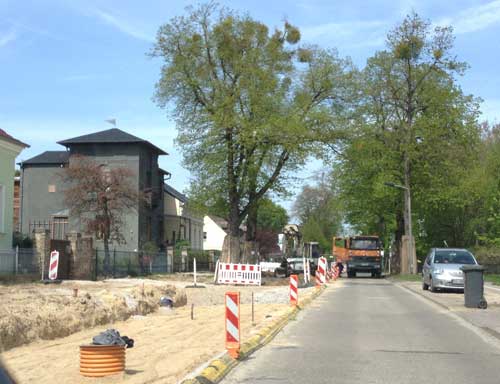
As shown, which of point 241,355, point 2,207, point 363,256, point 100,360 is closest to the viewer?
point 100,360

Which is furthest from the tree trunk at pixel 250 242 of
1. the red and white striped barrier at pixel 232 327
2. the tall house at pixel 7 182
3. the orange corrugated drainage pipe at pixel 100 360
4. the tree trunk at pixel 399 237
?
the orange corrugated drainage pipe at pixel 100 360

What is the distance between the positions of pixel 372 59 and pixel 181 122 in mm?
17867

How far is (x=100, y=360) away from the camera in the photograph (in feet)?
30.0

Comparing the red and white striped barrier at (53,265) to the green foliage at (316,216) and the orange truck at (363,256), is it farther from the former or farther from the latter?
the green foliage at (316,216)

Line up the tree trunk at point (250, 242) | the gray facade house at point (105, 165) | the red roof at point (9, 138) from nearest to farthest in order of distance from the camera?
the red roof at point (9, 138)
the tree trunk at point (250, 242)
the gray facade house at point (105, 165)

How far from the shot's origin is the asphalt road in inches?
376

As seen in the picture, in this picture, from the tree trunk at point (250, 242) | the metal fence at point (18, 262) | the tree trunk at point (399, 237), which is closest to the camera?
the metal fence at point (18, 262)

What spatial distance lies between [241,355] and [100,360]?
2.62m

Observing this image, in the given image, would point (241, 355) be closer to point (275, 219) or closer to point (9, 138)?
point (9, 138)

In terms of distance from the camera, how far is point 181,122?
1734 inches

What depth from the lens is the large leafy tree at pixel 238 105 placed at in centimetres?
4141

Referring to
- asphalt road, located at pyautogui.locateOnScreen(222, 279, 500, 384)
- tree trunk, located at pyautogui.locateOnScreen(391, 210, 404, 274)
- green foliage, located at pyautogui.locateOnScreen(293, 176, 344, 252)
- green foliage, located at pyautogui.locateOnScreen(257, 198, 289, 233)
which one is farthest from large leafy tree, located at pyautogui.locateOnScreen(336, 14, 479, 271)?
green foliage, located at pyautogui.locateOnScreen(257, 198, 289, 233)

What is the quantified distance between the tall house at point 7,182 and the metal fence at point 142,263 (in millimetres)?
5675

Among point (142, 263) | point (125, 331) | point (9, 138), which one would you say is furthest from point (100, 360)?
point (142, 263)
